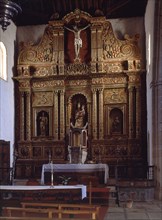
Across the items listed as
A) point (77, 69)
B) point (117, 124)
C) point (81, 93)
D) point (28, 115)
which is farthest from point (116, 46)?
point (28, 115)

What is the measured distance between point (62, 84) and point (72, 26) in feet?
8.48

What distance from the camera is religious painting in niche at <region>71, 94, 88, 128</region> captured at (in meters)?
16.2

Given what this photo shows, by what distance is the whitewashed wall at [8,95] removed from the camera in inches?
611

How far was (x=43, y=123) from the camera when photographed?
54.5 feet

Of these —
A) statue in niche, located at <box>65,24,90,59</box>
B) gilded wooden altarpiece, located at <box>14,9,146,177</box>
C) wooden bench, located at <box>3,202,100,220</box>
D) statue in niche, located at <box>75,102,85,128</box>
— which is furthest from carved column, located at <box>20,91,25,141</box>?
wooden bench, located at <box>3,202,100,220</box>

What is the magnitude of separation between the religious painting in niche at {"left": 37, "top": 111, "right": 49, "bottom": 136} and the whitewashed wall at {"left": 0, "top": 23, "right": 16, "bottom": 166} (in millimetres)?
1123

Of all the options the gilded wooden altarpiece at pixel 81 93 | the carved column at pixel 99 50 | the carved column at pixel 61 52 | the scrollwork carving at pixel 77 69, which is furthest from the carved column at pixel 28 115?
the carved column at pixel 99 50

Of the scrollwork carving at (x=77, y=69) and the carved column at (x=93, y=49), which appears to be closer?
the carved column at (x=93, y=49)

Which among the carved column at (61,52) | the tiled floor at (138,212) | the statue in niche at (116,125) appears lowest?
the tiled floor at (138,212)

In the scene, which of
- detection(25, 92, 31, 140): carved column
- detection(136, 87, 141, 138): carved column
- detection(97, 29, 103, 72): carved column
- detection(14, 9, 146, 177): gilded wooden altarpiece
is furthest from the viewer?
detection(25, 92, 31, 140): carved column

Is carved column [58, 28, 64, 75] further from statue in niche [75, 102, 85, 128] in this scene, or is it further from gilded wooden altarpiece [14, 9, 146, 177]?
statue in niche [75, 102, 85, 128]

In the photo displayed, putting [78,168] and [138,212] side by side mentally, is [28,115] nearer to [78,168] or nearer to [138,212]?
[78,168]

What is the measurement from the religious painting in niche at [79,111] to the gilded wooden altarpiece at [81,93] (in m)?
0.06

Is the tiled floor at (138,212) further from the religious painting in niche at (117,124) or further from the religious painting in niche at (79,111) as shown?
the religious painting in niche at (79,111)
